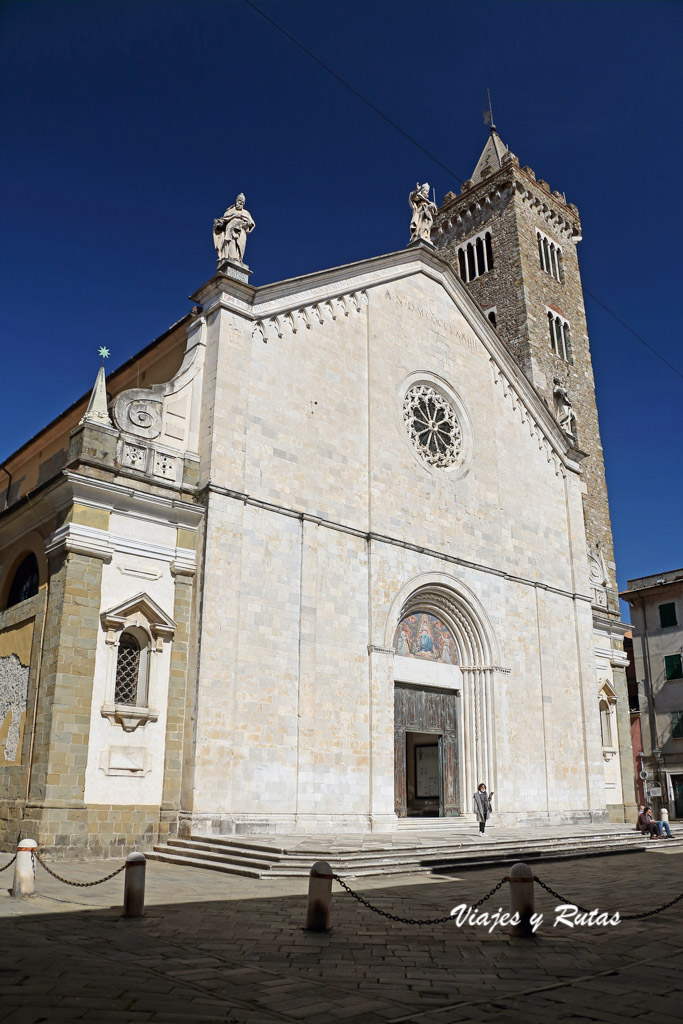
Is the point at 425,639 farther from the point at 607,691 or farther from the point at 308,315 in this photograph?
the point at 308,315

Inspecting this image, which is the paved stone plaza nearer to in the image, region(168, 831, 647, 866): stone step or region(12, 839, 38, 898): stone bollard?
region(12, 839, 38, 898): stone bollard

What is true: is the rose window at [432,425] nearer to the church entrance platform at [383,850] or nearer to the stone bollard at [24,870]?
the church entrance platform at [383,850]

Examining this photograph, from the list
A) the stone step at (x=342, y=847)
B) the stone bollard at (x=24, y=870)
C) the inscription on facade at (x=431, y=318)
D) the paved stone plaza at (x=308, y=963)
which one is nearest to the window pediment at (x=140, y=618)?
the stone step at (x=342, y=847)

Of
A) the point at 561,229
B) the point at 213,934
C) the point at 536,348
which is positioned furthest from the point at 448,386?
the point at 561,229

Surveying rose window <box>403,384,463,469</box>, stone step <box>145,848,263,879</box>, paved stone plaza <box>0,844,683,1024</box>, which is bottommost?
paved stone plaza <box>0,844,683,1024</box>

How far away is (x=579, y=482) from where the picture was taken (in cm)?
2744

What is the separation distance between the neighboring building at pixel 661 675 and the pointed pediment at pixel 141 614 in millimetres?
26891

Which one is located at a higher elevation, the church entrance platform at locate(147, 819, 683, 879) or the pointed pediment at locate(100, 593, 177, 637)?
the pointed pediment at locate(100, 593, 177, 637)

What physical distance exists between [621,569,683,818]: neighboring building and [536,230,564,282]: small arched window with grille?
1634 cm

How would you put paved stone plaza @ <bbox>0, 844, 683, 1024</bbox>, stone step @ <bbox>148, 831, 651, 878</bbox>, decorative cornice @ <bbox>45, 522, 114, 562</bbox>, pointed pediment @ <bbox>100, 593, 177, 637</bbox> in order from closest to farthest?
1. paved stone plaza @ <bbox>0, 844, 683, 1024</bbox>
2. stone step @ <bbox>148, 831, 651, 878</bbox>
3. decorative cornice @ <bbox>45, 522, 114, 562</bbox>
4. pointed pediment @ <bbox>100, 593, 177, 637</bbox>

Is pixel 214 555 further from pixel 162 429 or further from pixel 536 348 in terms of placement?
pixel 536 348

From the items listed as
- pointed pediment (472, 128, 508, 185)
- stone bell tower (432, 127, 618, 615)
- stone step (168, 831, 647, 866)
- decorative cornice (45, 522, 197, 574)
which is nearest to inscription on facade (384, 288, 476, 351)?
decorative cornice (45, 522, 197, 574)

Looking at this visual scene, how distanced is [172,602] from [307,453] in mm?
5016

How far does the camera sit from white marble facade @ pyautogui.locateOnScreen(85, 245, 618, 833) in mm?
16812
